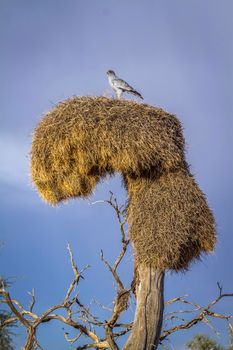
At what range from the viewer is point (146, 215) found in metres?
7.18

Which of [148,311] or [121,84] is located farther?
[121,84]

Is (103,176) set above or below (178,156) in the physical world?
above

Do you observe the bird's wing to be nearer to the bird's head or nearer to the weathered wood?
the bird's head

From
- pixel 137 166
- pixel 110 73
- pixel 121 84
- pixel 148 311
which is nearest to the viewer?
pixel 148 311

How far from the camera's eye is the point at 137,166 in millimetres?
7285

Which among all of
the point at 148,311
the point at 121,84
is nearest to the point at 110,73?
the point at 121,84

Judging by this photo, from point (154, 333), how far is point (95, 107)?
11.1 feet

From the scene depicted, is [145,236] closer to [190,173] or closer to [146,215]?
[146,215]

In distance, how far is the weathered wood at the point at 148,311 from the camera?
6.60 m

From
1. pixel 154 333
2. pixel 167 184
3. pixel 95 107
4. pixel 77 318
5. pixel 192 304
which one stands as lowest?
pixel 154 333

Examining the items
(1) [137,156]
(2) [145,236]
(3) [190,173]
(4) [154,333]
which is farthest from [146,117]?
(4) [154,333]

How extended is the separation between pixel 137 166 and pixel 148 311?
208 cm

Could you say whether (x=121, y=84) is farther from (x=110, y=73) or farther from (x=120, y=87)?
(x=110, y=73)

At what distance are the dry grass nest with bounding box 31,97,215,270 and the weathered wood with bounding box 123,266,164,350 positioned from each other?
203 mm
